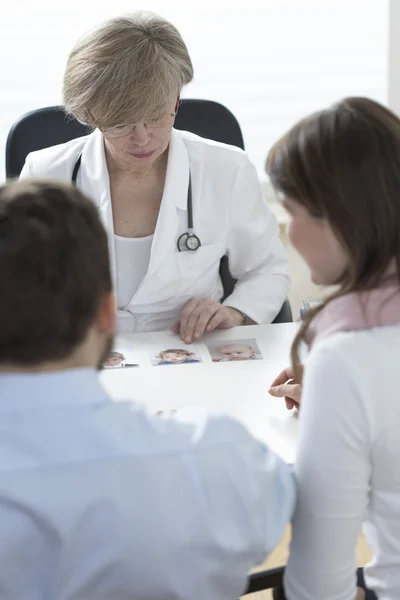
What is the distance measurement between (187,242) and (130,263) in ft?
0.45

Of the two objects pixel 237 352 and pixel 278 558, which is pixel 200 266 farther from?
pixel 278 558

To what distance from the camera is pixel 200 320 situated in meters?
1.83

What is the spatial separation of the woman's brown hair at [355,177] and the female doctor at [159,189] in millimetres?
769

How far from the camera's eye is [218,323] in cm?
184

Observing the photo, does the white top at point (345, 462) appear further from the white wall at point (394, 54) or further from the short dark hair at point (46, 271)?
the white wall at point (394, 54)

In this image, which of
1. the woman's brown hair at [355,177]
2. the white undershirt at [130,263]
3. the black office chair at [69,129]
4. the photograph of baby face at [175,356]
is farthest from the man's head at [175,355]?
the woman's brown hair at [355,177]

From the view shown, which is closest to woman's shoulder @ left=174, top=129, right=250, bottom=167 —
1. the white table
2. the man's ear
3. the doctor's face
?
the doctor's face

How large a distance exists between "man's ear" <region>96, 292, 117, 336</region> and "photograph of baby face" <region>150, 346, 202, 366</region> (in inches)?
27.6

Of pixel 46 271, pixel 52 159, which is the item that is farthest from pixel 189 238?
pixel 46 271

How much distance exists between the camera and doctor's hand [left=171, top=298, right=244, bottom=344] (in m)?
1.81

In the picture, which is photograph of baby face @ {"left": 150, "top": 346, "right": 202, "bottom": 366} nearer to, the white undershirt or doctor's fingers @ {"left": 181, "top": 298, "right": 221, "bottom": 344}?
doctor's fingers @ {"left": 181, "top": 298, "right": 221, "bottom": 344}

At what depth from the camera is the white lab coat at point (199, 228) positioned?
203cm

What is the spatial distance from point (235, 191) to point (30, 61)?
50.0 inches

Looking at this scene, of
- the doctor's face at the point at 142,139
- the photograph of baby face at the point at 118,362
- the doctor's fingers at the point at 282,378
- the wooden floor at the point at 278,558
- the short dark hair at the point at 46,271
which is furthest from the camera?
the wooden floor at the point at 278,558
